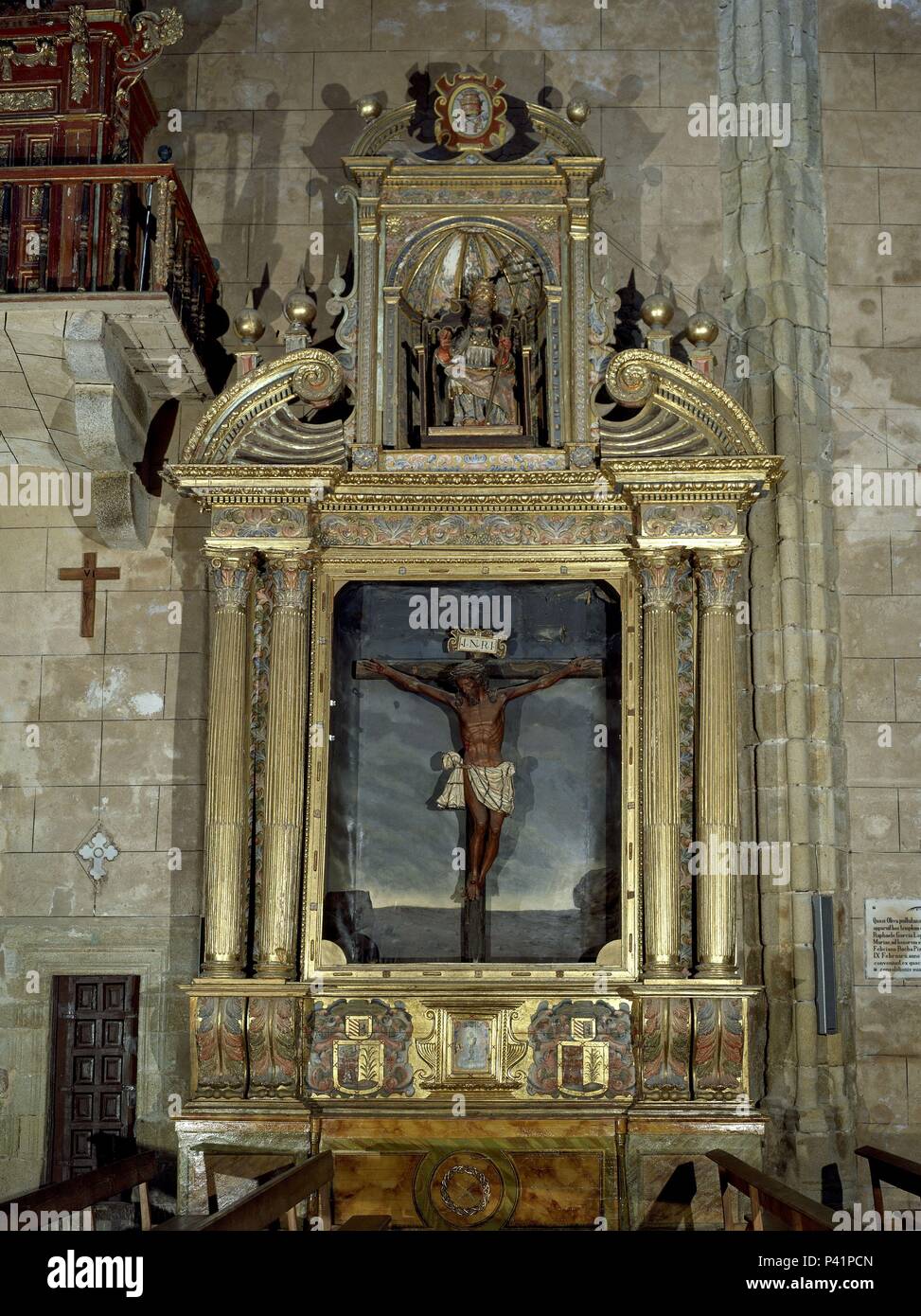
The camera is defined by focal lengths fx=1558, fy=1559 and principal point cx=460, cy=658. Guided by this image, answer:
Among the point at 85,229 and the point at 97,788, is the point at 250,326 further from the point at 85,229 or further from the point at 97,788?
the point at 97,788

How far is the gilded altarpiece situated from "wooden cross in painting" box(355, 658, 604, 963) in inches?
0.7

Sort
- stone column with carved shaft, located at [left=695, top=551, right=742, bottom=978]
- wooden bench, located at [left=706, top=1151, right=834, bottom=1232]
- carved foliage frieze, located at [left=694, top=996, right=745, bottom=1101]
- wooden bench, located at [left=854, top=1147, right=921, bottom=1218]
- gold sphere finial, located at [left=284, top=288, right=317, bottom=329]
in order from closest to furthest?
wooden bench, located at [left=706, top=1151, right=834, bottom=1232], wooden bench, located at [left=854, top=1147, right=921, bottom=1218], carved foliage frieze, located at [left=694, top=996, right=745, bottom=1101], stone column with carved shaft, located at [left=695, top=551, right=742, bottom=978], gold sphere finial, located at [left=284, top=288, right=317, bottom=329]

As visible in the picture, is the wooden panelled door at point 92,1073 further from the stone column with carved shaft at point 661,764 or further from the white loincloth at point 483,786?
the stone column with carved shaft at point 661,764

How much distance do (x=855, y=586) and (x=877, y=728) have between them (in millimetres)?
866

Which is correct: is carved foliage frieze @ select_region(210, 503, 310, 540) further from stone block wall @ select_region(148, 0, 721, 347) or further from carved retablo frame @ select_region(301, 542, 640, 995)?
stone block wall @ select_region(148, 0, 721, 347)

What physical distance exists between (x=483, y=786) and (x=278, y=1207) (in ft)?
10.1

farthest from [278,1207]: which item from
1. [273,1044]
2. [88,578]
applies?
[88,578]

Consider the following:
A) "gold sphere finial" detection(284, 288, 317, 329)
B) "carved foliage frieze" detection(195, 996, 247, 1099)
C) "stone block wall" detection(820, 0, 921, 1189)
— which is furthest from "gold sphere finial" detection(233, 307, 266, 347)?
"carved foliage frieze" detection(195, 996, 247, 1099)

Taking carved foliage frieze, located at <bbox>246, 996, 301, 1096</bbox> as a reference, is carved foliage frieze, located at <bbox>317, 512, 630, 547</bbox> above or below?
above

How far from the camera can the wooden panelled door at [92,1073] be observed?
29.3 ft

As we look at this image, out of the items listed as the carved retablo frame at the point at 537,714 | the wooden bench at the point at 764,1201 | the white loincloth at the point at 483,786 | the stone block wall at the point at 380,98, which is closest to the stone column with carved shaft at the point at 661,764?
the carved retablo frame at the point at 537,714

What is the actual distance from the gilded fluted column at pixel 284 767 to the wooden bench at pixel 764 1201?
2502mm

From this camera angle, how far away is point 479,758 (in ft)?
29.3

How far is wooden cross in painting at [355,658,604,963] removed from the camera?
8.89 m
